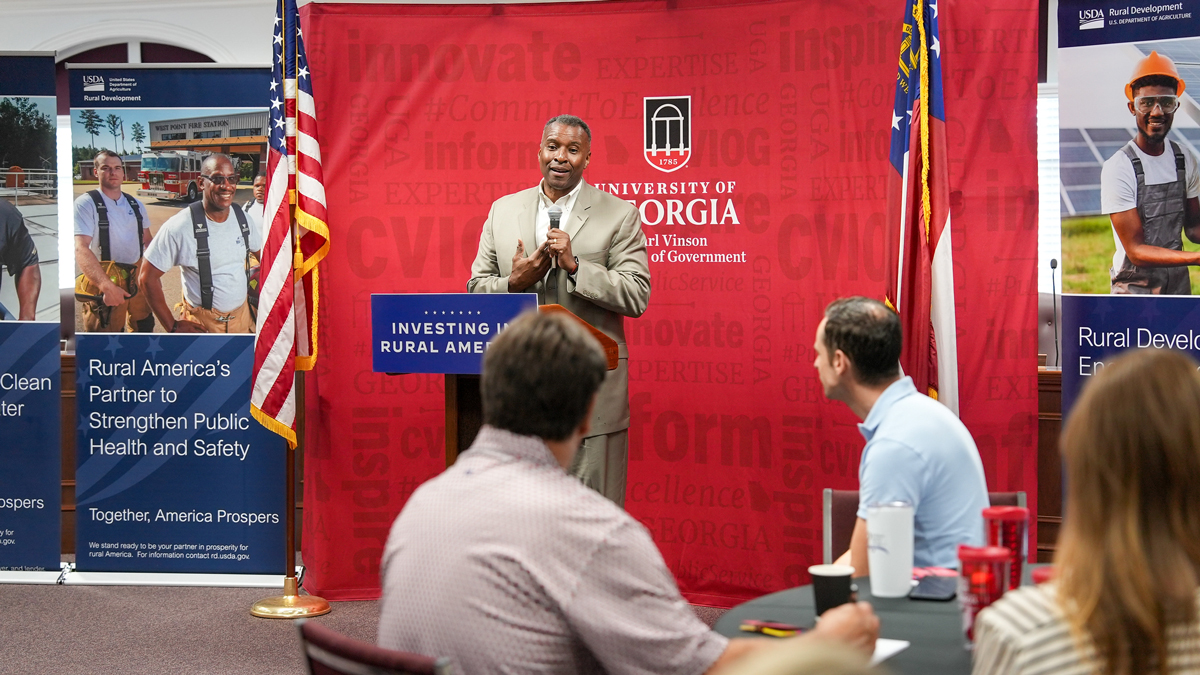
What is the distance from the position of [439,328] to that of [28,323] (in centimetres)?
266

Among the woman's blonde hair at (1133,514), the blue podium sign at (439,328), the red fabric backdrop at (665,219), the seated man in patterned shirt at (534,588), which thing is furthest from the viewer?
the red fabric backdrop at (665,219)

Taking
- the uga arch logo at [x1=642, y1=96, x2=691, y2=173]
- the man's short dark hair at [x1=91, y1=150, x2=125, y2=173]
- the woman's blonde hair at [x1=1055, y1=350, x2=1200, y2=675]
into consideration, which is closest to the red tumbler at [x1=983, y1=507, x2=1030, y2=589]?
the woman's blonde hair at [x1=1055, y1=350, x2=1200, y2=675]

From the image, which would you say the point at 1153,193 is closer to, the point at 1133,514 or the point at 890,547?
the point at 890,547

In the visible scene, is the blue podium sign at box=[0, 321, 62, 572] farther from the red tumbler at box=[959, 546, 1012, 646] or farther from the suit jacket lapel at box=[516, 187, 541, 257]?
the red tumbler at box=[959, 546, 1012, 646]

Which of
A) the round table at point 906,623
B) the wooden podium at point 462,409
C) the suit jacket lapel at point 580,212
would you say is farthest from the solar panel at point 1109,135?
the round table at point 906,623

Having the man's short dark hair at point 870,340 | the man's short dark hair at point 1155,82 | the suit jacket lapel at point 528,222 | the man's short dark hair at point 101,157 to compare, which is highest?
the man's short dark hair at point 1155,82

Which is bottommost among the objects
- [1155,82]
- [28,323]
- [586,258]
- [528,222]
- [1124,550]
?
[1124,550]

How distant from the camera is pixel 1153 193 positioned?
4.06m

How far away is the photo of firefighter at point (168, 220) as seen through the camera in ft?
16.7

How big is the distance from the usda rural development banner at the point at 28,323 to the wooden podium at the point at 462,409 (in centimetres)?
249

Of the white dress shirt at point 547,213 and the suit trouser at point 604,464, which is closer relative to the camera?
the suit trouser at point 604,464

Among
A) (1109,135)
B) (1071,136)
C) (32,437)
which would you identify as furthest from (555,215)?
(32,437)

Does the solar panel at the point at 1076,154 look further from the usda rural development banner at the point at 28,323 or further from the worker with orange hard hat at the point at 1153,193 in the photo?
the usda rural development banner at the point at 28,323

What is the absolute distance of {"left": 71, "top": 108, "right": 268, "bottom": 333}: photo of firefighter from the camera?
5.08 meters
